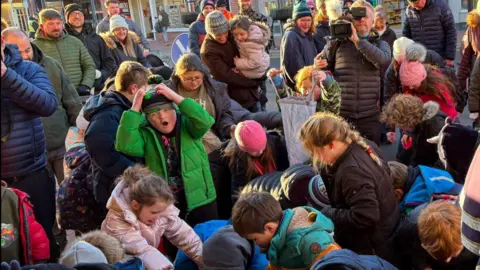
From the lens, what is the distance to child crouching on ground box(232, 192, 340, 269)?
2271 millimetres

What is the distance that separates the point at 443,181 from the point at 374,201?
641mm

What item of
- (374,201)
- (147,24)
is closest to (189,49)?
(374,201)

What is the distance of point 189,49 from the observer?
298 inches

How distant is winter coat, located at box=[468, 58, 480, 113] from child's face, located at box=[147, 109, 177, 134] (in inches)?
119

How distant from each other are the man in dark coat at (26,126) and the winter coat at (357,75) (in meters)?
2.47

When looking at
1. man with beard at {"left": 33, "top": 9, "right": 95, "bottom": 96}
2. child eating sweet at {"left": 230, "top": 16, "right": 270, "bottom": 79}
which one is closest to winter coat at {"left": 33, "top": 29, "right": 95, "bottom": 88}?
man with beard at {"left": 33, "top": 9, "right": 95, "bottom": 96}

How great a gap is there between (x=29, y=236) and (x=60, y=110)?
1.76m

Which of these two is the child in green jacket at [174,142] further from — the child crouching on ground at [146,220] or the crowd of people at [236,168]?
the child crouching on ground at [146,220]

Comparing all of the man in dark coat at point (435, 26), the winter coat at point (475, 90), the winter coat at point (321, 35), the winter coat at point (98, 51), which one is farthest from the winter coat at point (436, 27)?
the winter coat at point (98, 51)

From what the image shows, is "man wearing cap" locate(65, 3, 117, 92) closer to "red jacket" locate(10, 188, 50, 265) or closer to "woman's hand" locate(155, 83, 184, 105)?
"woman's hand" locate(155, 83, 184, 105)

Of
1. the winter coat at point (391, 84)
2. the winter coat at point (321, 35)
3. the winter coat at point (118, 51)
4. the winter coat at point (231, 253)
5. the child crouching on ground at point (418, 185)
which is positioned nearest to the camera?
the winter coat at point (231, 253)

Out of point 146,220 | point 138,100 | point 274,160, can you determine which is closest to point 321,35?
point 274,160

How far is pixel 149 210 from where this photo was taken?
9.03ft

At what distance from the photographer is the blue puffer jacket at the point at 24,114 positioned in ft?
10.1
